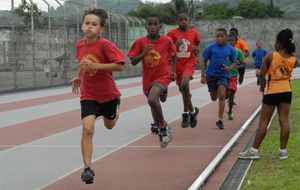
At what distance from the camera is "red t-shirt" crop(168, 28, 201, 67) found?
37.4 ft

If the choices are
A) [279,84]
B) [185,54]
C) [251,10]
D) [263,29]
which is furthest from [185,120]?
[251,10]

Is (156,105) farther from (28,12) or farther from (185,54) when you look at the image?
(28,12)

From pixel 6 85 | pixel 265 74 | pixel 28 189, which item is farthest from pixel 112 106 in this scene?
pixel 6 85

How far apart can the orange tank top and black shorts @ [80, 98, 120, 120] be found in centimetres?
224

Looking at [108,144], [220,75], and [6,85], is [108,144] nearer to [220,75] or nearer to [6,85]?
[220,75]

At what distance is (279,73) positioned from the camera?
8.24 meters

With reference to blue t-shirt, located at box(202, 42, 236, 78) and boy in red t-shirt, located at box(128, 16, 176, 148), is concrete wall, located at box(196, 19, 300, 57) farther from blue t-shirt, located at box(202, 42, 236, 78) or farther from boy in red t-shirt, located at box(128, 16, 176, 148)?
boy in red t-shirt, located at box(128, 16, 176, 148)

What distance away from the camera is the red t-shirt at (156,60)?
32.4 ft

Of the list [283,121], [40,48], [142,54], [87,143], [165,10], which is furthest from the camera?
[165,10]

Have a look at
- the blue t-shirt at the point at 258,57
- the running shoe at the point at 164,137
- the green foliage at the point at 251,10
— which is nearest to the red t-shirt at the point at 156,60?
the running shoe at the point at 164,137

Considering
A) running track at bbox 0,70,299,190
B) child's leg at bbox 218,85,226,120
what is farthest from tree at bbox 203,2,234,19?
child's leg at bbox 218,85,226,120

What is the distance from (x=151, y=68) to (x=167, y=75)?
0.28m

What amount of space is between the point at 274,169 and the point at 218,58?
4614 millimetres

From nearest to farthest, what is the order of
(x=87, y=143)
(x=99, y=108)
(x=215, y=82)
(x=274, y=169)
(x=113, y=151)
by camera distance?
(x=87, y=143) → (x=99, y=108) → (x=274, y=169) → (x=113, y=151) → (x=215, y=82)
